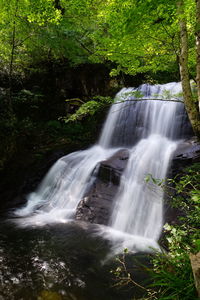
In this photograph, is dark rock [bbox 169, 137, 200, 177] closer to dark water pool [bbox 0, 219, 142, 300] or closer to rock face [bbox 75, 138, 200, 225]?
rock face [bbox 75, 138, 200, 225]

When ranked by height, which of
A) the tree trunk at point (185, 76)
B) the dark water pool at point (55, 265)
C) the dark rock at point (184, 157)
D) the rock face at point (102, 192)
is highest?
the tree trunk at point (185, 76)

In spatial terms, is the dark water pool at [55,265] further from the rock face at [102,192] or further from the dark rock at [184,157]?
the dark rock at [184,157]

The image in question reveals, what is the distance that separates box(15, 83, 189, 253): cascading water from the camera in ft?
19.3

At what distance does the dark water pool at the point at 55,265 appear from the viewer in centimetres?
315

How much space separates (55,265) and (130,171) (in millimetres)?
3942

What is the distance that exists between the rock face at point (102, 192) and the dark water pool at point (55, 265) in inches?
25.6

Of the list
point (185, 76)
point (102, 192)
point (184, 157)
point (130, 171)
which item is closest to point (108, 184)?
point (102, 192)

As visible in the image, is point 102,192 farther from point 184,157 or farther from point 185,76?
point 185,76

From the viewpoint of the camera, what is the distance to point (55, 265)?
3.92m

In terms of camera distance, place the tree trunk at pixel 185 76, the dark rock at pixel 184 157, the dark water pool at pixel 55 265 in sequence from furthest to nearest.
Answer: the dark rock at pixel 184 157 < the tree trunk at pixel 185 76 < the dark water pool at pixel 55 265

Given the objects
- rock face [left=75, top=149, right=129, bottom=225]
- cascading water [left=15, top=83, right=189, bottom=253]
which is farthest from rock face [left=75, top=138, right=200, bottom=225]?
cascading water [left=15, top=83, right=189, bottom=253]

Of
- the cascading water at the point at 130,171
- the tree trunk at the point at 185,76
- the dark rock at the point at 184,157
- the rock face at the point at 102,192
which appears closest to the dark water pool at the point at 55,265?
the rock face at the point at 102,192

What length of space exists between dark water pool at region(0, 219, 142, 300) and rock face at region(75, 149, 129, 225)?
0.65 metres

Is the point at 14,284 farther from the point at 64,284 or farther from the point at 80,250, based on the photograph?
the point at 80,250
